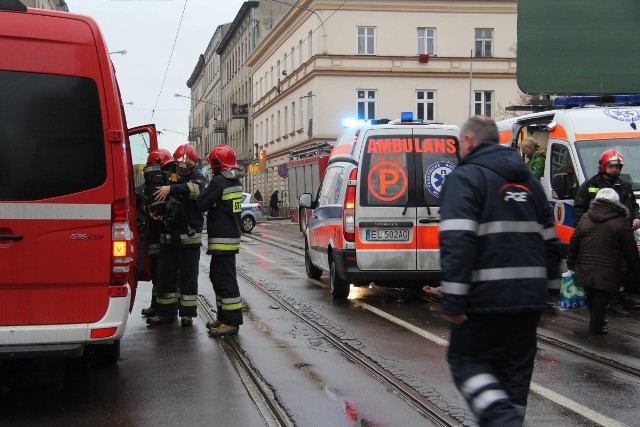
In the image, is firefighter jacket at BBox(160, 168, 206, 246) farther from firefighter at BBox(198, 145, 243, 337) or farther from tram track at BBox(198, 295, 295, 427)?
tram track at BBox(198, 295, 295, 427)

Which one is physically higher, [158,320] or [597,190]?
[597,190]

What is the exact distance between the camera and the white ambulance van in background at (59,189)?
5.46 metres

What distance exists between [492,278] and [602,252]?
5063mm

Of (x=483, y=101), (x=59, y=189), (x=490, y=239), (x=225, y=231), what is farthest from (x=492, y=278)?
(x=483, y=101)

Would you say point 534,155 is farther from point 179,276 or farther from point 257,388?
point 257,388

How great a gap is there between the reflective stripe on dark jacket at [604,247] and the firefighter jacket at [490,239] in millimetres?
4742

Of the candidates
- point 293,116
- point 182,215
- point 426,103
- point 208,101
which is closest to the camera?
point 182,215

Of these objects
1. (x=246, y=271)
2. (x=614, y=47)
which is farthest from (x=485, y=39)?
(x=246, y=271)

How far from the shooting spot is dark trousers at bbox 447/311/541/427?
408cm

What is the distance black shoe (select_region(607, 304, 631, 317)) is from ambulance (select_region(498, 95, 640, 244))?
1366 mm

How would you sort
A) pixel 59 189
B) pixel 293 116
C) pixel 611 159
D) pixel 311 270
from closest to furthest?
pixel 59 189 < pixel 611 159 < pixel 311 270 < pixel 293 116

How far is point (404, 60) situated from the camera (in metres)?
46.7

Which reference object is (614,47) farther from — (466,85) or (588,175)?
(466,85)

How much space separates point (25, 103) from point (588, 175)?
8.03 m
